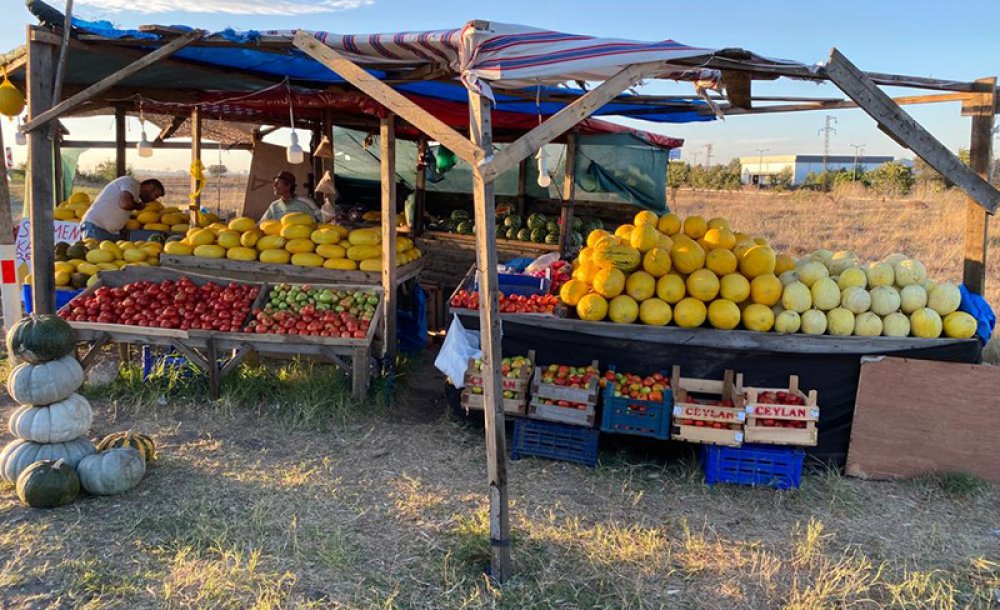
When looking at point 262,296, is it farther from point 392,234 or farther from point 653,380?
point 653,380

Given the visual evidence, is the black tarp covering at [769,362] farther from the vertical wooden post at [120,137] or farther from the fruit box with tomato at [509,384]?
the vertical wooden post at [120,137]

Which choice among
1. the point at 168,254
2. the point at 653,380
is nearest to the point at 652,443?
the point at 653,380

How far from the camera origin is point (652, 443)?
5.39m

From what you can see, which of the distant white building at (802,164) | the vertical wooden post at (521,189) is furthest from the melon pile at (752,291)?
the distant white building at (802,164)

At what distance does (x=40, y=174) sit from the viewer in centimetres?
486

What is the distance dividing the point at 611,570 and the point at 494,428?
3.39 ft

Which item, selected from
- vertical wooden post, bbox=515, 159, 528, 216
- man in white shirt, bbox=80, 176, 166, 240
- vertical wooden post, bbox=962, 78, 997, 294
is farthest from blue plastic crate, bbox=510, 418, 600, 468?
vertical wooden post, bbox=515, 159, 528, 216

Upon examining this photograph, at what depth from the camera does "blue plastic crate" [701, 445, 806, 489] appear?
473 centimetres

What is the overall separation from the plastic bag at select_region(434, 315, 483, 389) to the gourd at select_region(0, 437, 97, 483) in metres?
2.48

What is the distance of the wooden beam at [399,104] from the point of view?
3.22m

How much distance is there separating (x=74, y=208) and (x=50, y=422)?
5.77m

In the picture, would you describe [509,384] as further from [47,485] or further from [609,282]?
[47,485]

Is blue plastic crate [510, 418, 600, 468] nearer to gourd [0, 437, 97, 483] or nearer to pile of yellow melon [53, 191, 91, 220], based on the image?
gourd [0, 437, 97, 483]

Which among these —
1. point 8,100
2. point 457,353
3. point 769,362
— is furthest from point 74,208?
point 769,362
